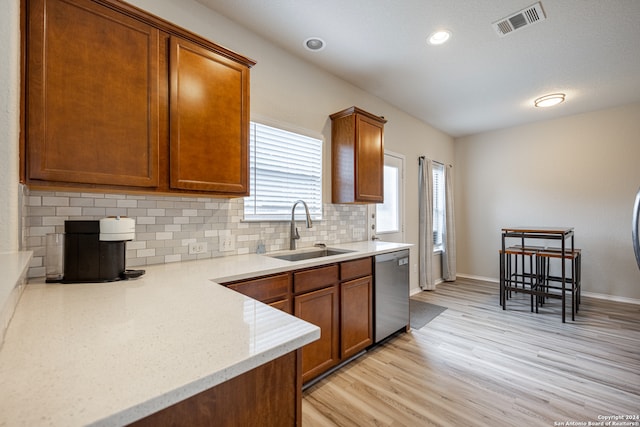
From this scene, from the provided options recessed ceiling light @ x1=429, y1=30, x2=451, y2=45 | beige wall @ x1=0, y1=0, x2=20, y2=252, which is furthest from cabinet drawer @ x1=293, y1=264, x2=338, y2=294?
recessed ceiling light @ x1=429, y1=30, x2=451, y2=45

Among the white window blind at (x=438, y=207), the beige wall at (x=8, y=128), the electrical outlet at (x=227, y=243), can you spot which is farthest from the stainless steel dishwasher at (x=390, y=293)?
the white window blind at (x=438, y=207)

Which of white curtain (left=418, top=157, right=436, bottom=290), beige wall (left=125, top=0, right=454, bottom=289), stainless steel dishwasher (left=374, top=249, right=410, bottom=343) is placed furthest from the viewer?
white curtain (left=418, top=157, right=436, bottom=290)

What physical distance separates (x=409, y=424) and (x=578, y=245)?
4.35 meters

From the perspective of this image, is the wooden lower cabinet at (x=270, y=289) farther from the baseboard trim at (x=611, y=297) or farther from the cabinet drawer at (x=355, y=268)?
the baseboard trim at (x=611, y=297)

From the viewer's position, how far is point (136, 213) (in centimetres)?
178

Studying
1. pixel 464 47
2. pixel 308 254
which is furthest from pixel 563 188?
pixel 308 254

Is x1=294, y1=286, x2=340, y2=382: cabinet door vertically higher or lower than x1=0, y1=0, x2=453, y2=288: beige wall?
lower

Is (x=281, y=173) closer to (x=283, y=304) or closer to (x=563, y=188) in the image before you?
(x=283, y=304)

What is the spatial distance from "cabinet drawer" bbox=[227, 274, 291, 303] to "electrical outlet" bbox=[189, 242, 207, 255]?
1.97ft

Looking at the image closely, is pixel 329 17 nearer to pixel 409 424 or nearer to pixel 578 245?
pixel 409 424

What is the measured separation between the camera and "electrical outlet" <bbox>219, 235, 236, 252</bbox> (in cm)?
217

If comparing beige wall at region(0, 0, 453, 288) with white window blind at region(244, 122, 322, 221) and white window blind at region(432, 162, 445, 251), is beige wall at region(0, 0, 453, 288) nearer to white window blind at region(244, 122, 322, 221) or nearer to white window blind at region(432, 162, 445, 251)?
white window blind at region(244, 122, 322, 221)

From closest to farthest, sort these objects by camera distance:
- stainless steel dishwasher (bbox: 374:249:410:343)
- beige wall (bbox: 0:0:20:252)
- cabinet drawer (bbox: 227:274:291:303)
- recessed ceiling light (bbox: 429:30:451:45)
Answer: beige wall (bbox: 0:0:20:252) → cabinet drawer (bbox: 227:274:291:303) → recessed ceiling light (bbox: 429:30:451:45) → stainless steel dishwasher (bbox: 374:249:410:343)

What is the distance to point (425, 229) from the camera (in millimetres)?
4551
